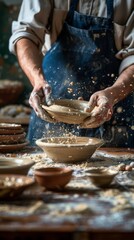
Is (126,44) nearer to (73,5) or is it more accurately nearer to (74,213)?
(73,5)

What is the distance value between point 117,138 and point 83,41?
78cm

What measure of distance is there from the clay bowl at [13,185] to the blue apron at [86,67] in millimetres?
1623

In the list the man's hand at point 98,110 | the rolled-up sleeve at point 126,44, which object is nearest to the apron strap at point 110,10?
the rolled-up sleeve at point 126,44

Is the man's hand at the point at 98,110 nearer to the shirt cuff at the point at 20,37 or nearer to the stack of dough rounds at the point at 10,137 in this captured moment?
the stack of dough rounds at the point at 10,137

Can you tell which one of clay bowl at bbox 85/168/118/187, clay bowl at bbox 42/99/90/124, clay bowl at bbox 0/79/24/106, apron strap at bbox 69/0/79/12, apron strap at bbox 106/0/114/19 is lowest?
clay bowl at bbox 0/79/24/106

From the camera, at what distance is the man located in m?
3.57

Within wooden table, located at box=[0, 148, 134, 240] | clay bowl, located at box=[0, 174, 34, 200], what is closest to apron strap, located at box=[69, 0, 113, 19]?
wooden table, located at box=[0, 148, 134, 240]

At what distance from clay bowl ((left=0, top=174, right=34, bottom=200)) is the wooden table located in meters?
0.03

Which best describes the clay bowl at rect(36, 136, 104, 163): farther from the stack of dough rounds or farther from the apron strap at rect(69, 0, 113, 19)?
the apron strap at rect(69, 0, 113, 19)

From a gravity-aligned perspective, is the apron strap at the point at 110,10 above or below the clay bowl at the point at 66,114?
above

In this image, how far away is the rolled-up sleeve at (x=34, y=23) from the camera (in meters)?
3.65

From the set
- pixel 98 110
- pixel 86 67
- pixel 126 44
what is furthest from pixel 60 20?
pixel 98 110

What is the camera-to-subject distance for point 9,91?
19.5ft

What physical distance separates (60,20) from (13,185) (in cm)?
217
